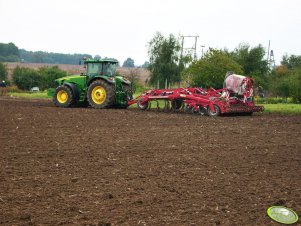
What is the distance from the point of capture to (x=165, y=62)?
1930 inches

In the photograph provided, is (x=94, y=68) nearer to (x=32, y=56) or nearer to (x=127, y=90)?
(x=127, y=90)

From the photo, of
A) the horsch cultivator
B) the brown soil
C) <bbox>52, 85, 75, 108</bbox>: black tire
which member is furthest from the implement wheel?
the brown soil

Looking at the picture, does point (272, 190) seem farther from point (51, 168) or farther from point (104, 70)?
point (104, 70)

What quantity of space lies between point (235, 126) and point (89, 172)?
9327 millimetres

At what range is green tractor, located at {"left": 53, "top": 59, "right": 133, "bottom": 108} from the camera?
72.6ft

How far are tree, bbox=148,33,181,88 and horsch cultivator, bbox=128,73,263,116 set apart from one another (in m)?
26.2

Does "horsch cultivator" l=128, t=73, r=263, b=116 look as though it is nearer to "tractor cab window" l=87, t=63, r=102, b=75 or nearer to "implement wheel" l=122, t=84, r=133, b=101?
"implement wheel" l=122, t=84, r=133, b=101

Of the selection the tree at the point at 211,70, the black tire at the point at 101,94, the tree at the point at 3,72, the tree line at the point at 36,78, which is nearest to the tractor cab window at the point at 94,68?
the black tire at the point at 101,94

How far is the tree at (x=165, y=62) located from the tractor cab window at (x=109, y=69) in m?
25.8

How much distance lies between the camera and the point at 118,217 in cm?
585

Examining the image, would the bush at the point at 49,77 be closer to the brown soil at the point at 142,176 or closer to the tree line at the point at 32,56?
the brown soil at the point at 142,176

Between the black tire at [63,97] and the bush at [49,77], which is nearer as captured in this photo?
the black tire at [63,97]

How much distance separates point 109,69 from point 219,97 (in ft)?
17.6

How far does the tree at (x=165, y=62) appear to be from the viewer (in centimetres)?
4875
